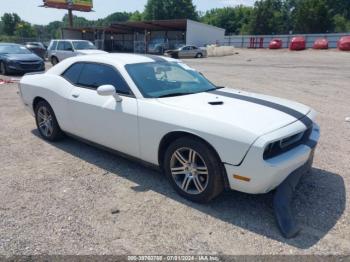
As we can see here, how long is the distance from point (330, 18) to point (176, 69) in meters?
68.8

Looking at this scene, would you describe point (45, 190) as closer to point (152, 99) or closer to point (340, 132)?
point (152, 99)

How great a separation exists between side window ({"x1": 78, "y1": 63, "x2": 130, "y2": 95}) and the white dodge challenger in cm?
1

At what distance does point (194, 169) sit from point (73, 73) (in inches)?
101

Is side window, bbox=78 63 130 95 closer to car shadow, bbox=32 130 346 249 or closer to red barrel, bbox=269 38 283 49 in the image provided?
car shadow, bbox=32 130 346 249

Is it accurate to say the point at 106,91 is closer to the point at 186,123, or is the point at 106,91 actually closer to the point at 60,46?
the point at 186,123

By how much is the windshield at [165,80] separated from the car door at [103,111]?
192 millimetres

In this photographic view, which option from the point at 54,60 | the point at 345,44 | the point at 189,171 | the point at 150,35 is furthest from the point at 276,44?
the point at 189,171

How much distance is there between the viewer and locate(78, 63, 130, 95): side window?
3929 mm

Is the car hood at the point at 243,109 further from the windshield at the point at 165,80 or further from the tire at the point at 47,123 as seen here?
the tire at the point at 47,123

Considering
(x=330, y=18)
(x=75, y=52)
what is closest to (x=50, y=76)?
(x=75, y=52)

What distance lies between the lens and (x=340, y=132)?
582cm

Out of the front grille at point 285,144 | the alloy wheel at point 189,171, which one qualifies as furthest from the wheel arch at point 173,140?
the front grille at point 285,144

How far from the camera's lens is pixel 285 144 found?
309 cm

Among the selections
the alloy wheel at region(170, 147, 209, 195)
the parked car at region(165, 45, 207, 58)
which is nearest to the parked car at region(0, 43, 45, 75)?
the alloy wheel at region(170, 147, 209, 195)
